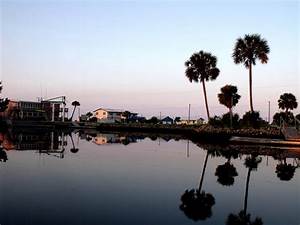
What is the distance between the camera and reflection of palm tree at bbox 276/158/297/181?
720 inches

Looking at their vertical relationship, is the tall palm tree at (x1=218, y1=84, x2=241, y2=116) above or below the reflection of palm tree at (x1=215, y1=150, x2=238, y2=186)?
above

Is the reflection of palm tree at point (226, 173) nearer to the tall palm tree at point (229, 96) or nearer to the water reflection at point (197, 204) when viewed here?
the water reflection at point (197, 204)

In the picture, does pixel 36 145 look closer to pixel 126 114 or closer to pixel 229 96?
pixel 229 96

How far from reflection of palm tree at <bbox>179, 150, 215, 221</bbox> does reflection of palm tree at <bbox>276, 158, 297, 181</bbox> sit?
231 inches

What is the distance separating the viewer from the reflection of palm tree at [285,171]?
Answer: 18.3 metres

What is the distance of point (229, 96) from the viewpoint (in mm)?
60188

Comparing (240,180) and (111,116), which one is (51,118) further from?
(240,180)

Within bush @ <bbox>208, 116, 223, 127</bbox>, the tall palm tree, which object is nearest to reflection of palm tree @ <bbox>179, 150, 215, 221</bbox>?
bush @ <bbox>208, 116, 223, 127</bbox>

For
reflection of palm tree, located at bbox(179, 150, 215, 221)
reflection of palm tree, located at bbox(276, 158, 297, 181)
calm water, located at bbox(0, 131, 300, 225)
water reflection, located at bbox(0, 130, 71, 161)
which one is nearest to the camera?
calm water, located at bbox(0, 131, 300, 225)

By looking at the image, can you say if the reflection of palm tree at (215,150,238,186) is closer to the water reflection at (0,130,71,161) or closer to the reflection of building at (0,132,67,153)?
the water reflection at (0,130,71,161)

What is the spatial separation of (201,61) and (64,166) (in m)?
39.0

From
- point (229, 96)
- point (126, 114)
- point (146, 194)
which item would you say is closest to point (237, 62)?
point (229, 96)

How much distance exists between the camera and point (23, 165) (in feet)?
67.4

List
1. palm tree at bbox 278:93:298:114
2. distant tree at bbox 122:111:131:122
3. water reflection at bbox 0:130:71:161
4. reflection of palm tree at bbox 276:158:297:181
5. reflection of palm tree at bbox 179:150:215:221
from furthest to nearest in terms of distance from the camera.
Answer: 1. distant tree at bbox 122:111:131:122
2. palm tree at bbox 278:93:298:114
3. water reflection at bbox 0:130:71:161
4. reflection of palm tree at bbox 276:158:297:181
5. reflection of palm tree at bbox 179:150:215:221
